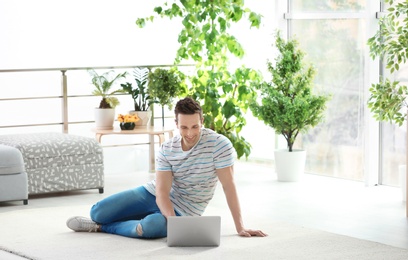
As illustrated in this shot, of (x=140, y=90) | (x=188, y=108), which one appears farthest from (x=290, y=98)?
(x=188, y=108)

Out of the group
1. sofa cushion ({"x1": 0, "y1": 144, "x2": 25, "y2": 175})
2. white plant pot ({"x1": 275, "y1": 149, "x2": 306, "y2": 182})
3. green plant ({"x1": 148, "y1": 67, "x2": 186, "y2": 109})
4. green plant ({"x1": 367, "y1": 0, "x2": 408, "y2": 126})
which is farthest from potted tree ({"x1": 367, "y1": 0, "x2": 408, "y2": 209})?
sofa cushion ({"x1": 0, "y1": 144, "x2": 25, "y2": 175})

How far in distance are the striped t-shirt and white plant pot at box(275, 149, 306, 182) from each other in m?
2.43

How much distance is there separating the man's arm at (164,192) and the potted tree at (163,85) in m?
2.83

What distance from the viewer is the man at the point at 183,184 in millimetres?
4758

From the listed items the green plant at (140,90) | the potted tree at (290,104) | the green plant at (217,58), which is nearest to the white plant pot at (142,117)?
the green plant at (140,90)

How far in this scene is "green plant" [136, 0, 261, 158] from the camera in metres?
7.52

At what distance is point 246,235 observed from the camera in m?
4.86

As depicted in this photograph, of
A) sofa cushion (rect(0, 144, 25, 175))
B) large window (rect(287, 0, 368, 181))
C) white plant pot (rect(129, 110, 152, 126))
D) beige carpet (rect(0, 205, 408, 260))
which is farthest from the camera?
white plant pot (rect(129, 110, 152, 126))

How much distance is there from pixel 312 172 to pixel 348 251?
10.5ft

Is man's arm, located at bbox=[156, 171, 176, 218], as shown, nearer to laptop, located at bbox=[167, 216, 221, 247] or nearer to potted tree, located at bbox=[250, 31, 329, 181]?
laptop, located at bbox=[167, 216, 221, 247]

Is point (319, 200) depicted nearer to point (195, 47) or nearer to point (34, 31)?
point (195, 47)

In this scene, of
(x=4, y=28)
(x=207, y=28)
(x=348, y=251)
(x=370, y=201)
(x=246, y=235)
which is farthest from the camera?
(x=4, y=28)

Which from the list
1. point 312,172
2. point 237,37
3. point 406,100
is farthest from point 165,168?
point 237,37

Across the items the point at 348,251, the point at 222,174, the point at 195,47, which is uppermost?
the point at 195,47
